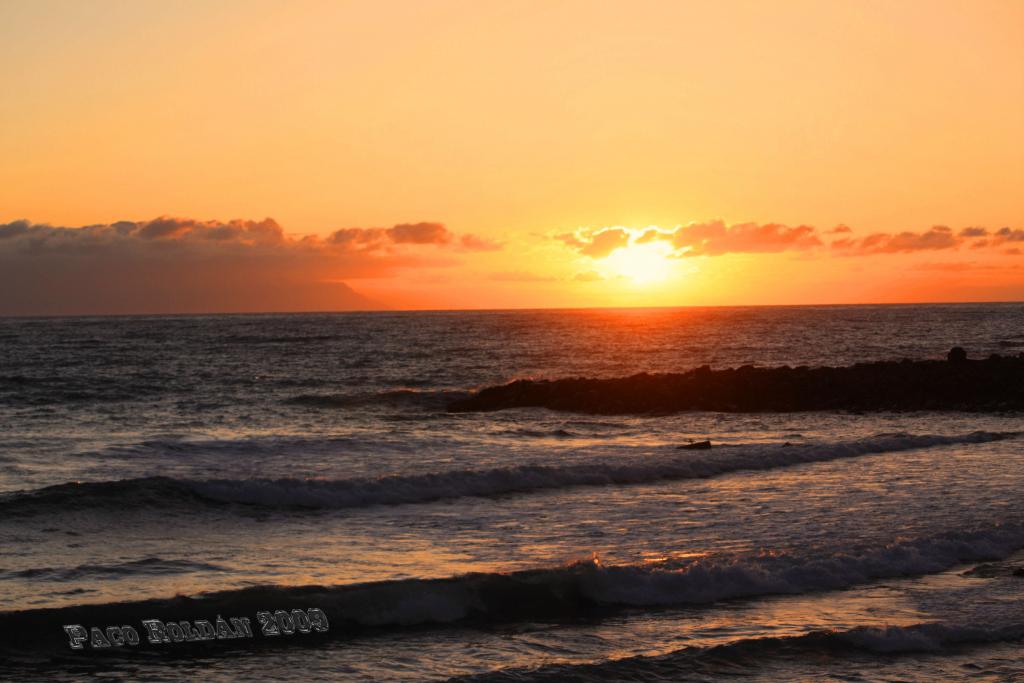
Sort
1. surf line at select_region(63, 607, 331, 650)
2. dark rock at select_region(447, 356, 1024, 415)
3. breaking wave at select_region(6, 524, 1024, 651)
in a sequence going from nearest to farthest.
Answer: surf line at select_region(63, 607, 331, 650) < breaking wave at select_region(6, 524, 1024, 651) < dark rock at select_region(447, 356, 1024, 415)

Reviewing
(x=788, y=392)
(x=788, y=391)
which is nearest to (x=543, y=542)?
(x=788, y=392)

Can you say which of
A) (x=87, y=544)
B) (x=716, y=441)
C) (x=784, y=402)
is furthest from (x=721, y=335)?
(x=87, y=544)

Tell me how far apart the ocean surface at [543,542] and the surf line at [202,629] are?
0.68 ft

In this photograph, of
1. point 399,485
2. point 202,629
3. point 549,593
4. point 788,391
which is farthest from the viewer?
point 788,391

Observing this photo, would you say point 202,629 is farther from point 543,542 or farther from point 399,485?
point 399,485

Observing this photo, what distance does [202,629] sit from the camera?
1040 cm

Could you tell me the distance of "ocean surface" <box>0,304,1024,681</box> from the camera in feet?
31.9

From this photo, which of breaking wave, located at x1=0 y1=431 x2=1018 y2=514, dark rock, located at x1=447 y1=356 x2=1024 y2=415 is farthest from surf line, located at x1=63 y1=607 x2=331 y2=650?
dark rock, located at x1=447 y1=356 x2=1024 y2=415

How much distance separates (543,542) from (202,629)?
17.9 feet

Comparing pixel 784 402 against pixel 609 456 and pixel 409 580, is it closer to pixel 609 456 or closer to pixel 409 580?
pixel 609 456

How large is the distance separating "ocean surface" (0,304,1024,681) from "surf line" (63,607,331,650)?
0.21m

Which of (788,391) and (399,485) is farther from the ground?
(788,391)

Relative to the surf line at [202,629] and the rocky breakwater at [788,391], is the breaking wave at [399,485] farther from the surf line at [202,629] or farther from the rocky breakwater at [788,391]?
the rocky breakwater at [788,391]

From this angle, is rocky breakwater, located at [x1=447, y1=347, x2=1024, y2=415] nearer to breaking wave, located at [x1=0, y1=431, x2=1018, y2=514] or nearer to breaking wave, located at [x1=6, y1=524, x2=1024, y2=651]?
breaking wave, located at [x1=0, y1=431, x2=1018, y2=514]
